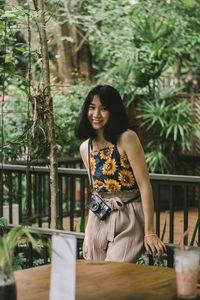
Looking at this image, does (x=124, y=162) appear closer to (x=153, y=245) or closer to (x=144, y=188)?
(x=144, y=188)

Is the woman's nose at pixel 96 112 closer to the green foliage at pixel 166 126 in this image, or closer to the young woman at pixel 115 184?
the young woman at pixel 115 184

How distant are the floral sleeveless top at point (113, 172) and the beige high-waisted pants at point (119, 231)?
38 millimetres

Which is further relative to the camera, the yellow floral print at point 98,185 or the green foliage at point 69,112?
the green foliage at point 69,112

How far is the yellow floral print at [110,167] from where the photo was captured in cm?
261

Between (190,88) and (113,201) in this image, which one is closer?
(113,201)

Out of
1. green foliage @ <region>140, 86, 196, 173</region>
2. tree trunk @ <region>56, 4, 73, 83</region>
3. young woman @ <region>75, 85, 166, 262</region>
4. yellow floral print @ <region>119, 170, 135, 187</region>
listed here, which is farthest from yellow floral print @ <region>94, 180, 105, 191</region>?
tree trunk @ <region>56, 4, 73, 83</region>

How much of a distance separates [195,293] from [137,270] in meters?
0.38

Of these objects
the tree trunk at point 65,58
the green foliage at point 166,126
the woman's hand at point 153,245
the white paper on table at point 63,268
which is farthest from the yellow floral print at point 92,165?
the tree trunk at point 65,58

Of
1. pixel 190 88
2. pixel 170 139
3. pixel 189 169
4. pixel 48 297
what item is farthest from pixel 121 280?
pixel 190 88

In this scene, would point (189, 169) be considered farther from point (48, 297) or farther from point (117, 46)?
point (48, 297)

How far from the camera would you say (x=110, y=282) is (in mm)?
1746

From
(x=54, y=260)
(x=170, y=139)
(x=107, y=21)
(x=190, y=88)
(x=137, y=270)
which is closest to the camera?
(x=54, y=260)

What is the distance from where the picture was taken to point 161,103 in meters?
8.30

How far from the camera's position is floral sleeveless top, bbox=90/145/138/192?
2.60 m
